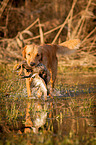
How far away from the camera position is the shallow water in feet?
9.11

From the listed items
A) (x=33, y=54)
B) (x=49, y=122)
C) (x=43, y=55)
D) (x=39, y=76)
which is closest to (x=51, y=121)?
(x=49, y=122)

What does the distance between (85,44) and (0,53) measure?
3.58 metres

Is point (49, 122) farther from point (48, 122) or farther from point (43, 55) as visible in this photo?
point (43, 55)

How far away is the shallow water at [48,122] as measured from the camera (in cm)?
278

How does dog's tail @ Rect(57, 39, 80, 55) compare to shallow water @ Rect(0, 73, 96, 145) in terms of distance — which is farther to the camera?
dog's tail @ Rect(57, 39, 80, 55)

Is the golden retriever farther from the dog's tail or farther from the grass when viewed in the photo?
the grass

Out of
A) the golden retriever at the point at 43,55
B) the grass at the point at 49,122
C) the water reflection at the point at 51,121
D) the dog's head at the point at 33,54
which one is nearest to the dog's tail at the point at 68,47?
the golden retriever at the point at 43,55

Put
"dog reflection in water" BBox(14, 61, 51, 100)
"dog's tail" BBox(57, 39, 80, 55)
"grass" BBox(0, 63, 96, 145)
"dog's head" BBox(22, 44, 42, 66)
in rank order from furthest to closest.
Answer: "dog's tail" BBox(57, 39, 80, 55) → "dog's head" BBox(22, 44, 42, 66) → "dog reflection in water" BBox(14, 61, 51, 100) → "grass" BBox(0, 63, 96, 145)

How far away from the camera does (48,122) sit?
11.4 feet

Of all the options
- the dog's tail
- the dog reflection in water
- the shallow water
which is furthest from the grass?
the dog's tail

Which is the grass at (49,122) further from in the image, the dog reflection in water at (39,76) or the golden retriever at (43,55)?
the golden retriever at (43,55)

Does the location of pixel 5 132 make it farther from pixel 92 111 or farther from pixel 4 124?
pixel 92 111

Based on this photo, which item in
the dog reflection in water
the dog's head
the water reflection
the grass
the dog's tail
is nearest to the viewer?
the grass

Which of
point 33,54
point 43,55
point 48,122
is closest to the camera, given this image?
point 48,122
